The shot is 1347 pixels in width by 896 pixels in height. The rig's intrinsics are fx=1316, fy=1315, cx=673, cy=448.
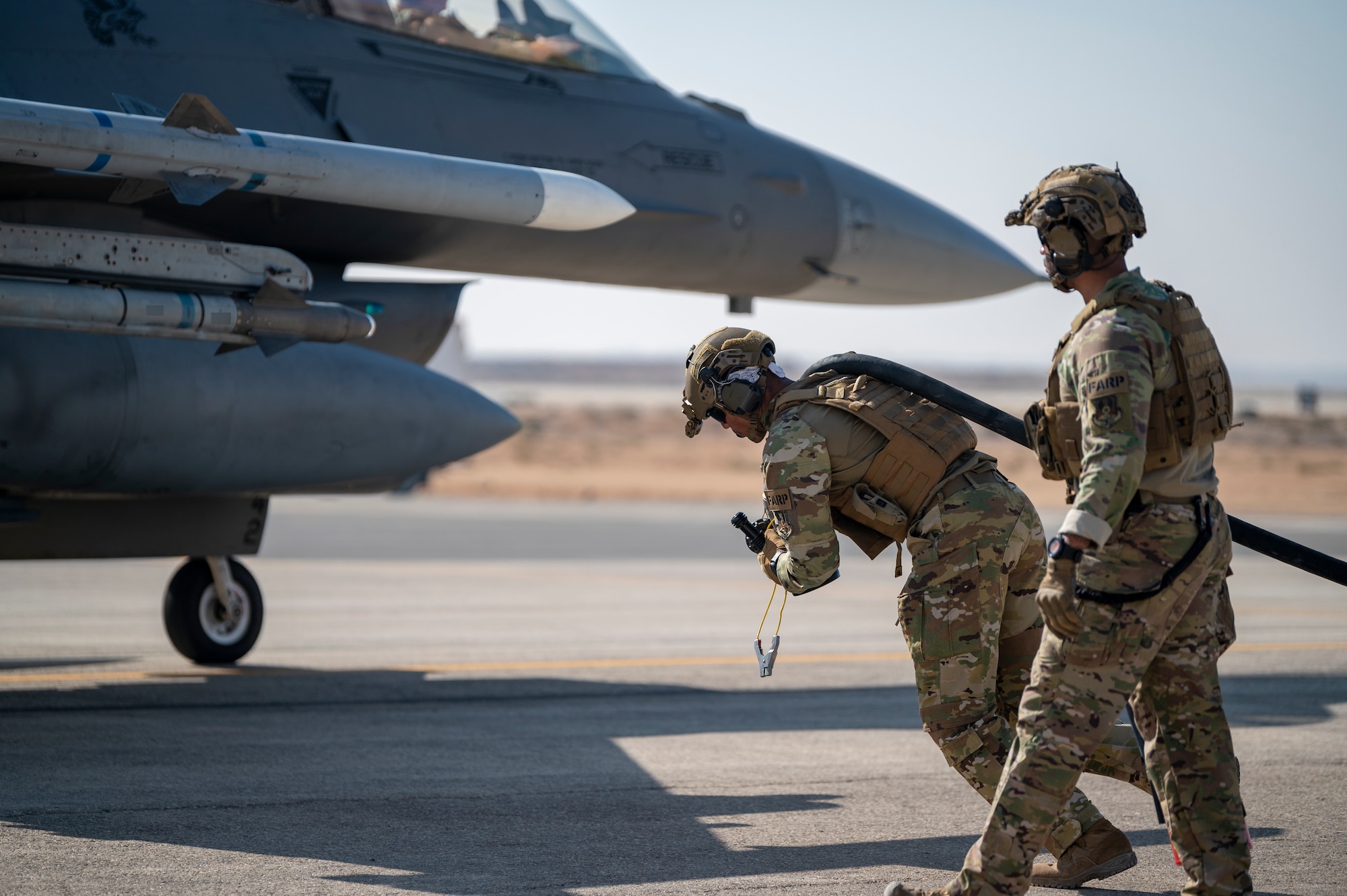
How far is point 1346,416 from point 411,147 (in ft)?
308

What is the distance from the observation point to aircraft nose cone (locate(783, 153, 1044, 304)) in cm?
1062

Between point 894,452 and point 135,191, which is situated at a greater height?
point 135,191

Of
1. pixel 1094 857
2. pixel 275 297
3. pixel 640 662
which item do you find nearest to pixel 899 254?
pixel 640 662

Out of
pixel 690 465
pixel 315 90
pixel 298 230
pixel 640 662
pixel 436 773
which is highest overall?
pixel 690 465

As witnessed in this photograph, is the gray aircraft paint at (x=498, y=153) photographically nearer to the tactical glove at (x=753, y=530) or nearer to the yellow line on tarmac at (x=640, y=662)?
the yellow line on tarmac at (x=640, y=662)

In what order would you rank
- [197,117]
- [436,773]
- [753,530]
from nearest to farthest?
1. [753,530]
2. [436,773]
3. [197,117]

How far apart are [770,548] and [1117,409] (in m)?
1.49

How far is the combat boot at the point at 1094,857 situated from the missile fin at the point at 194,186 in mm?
4761

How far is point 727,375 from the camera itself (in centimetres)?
471

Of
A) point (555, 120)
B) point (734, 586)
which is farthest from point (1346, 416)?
point (555, 120)

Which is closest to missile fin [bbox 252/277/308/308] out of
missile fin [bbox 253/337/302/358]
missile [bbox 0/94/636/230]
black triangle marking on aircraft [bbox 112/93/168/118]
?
missile fin [bbox 253/337/302/358]

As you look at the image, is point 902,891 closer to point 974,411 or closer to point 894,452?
point 894,452

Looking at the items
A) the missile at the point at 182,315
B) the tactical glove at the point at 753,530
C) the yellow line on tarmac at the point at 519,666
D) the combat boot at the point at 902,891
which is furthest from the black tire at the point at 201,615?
the combat boot at the point at 902,891

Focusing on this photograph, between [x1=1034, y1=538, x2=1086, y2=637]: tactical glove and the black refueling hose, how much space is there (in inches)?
39.1
